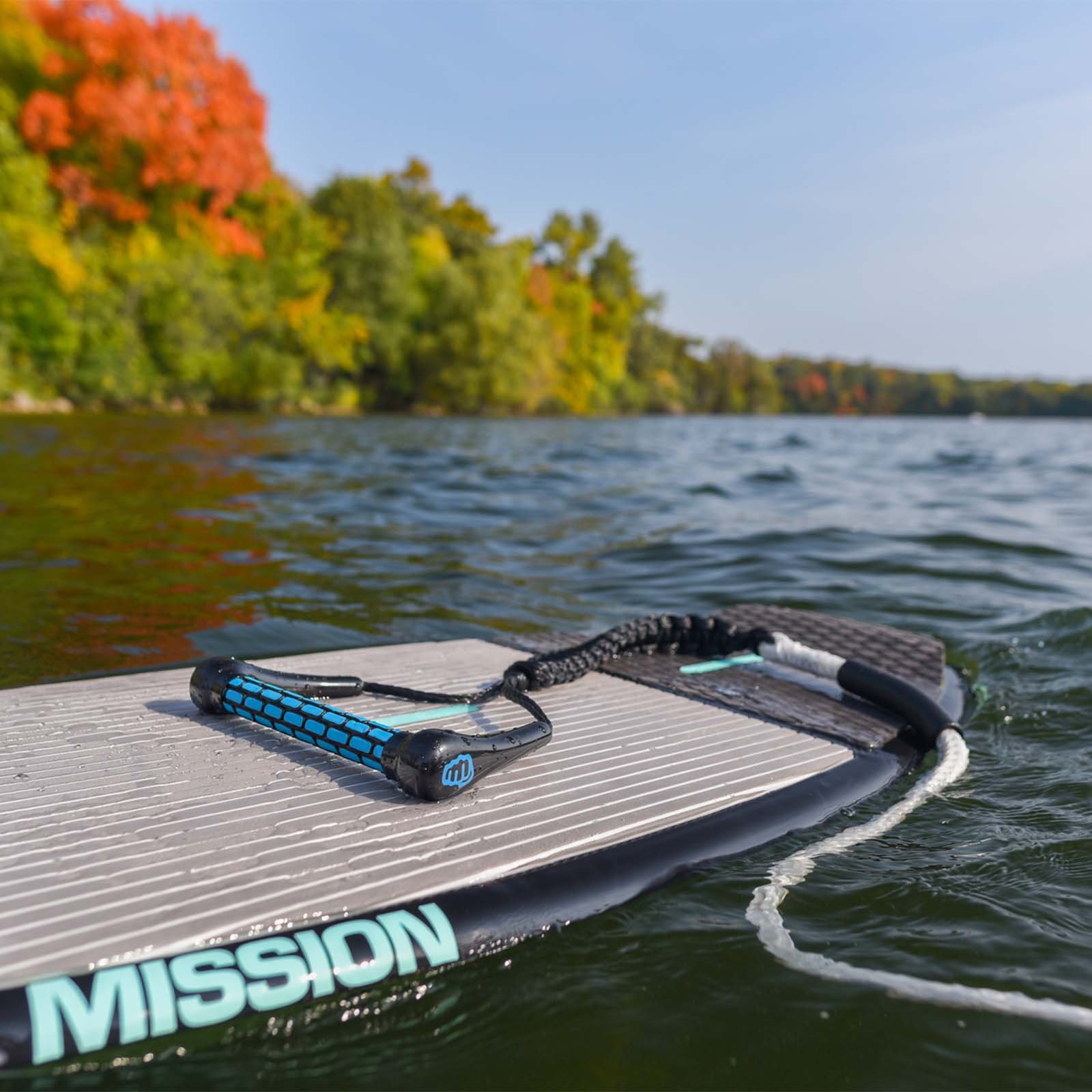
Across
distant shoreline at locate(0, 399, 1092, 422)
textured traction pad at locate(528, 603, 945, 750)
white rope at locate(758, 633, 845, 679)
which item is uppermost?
distant shoreline at locate(0, 399, 1092, 422)

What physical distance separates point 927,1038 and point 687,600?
3.61 m

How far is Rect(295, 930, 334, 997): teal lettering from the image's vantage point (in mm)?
1267

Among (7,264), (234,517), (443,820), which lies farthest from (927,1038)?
(7,264)

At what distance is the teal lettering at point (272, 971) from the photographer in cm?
123

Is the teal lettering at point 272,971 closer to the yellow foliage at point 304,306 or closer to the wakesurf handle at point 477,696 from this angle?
the wakesurf handle at point 477,696

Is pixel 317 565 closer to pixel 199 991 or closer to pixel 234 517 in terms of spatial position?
pixel 234 517

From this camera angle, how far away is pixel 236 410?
2584 centimetres

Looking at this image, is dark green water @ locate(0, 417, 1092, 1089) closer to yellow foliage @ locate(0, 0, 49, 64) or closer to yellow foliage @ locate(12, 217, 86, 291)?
yellow foliage @ locate(12, 217, 86, 291)

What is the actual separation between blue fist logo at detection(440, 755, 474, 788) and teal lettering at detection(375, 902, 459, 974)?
30 cm

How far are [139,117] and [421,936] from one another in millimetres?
26494

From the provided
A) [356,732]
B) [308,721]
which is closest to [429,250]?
[308,721]

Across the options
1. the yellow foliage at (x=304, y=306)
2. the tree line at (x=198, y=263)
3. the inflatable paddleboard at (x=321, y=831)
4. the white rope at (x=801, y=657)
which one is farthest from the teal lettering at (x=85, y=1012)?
the yellow foliage at (x=304, y=306)

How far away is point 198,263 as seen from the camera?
79.5 ft

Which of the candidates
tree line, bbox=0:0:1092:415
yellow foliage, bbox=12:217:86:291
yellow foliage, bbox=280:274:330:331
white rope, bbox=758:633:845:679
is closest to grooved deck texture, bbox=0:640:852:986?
white rope, bbox=758:633:845:679
